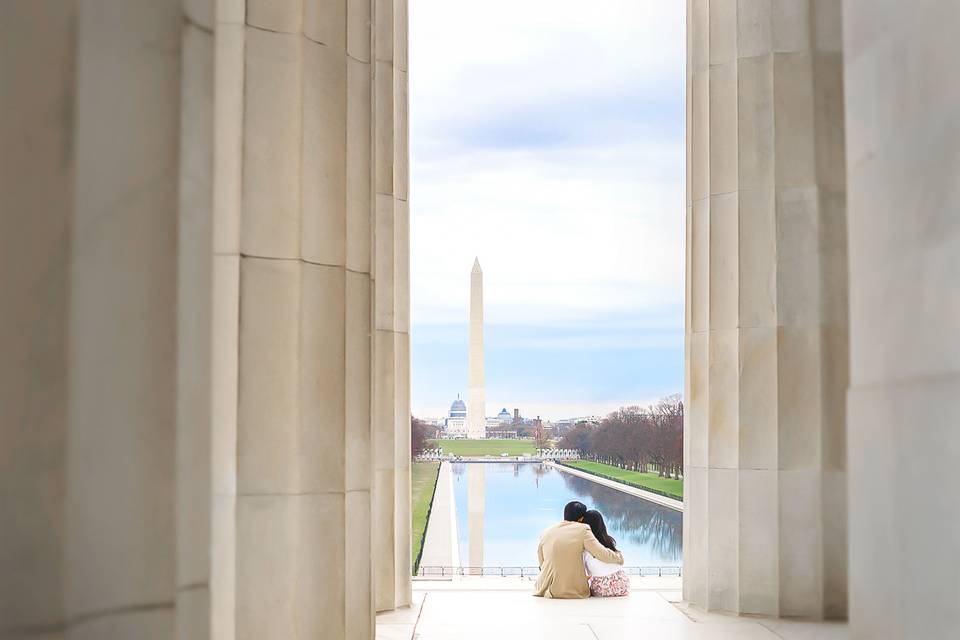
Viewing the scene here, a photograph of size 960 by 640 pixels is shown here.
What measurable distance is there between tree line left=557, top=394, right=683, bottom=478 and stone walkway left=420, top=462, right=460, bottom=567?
10.1 meters

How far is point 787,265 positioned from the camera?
22906 millimetres

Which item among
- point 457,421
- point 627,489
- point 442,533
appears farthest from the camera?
point 457,421

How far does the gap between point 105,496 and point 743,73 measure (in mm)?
22356

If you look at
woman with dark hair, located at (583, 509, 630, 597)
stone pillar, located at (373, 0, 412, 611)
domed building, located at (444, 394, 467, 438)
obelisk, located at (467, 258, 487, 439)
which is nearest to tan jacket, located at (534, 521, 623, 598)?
woman with dark hair, located at (583, 509, 630, 597)

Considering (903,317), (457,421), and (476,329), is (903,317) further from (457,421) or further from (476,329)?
(457,421)

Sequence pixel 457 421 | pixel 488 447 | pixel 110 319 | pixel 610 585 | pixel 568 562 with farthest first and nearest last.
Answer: pixel 457 421, pixel 488 447, pixel 610 585, pixel 568 562, pixel 110 319

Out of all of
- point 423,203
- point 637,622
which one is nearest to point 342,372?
point 637,622

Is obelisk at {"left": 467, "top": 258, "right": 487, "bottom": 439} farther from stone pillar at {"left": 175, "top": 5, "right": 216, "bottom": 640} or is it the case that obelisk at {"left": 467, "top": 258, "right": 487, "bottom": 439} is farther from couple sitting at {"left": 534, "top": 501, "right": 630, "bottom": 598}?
stone pillar at {"left": 175, "top": 5, "right": 216, "bottom": 640}

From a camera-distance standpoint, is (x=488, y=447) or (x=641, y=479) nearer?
(x=641, y=479)

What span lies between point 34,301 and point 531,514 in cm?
6475

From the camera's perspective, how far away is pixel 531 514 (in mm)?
66625

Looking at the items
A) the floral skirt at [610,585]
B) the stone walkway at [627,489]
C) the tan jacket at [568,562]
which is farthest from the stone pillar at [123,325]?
the stone walkway at [627,489]

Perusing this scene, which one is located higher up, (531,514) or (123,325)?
(123,325)

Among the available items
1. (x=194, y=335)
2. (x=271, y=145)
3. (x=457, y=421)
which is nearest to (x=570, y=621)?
(x=271, y=145)
